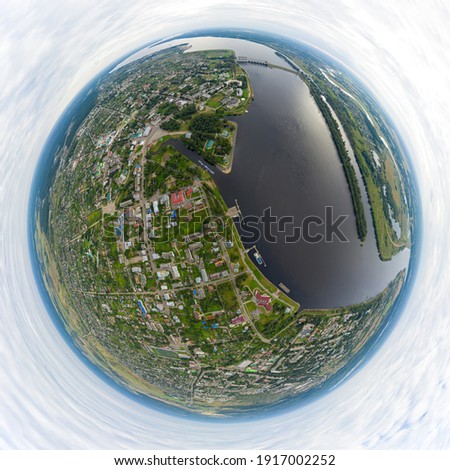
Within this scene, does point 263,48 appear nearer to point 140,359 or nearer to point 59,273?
point 59,273

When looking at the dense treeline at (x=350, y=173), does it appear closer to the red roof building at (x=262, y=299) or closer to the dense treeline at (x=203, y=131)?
the red roof building at (x=262, y=299)

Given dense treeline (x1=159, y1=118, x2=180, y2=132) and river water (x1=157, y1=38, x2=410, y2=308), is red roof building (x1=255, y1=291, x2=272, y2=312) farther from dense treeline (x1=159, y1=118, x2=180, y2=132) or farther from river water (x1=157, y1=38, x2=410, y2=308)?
dense treeline (x1=159, y1=118, x2=180, y2=132)

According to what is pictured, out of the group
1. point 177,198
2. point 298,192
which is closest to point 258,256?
point 298,192

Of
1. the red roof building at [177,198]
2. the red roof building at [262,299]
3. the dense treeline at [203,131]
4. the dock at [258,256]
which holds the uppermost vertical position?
the dense treeline at [203,131]

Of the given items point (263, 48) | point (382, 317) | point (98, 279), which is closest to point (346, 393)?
point (382, 317)

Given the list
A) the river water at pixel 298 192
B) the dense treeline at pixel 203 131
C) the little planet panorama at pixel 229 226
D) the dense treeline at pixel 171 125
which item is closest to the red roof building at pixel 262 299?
the little planet panorama at pixel 229 226

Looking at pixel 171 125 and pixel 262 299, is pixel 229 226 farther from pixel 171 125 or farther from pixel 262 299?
pixel 171 125
